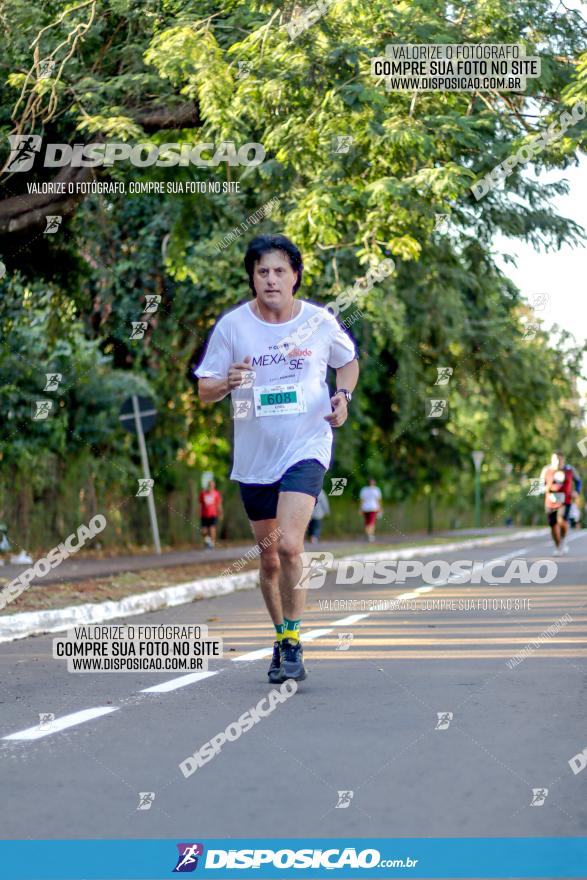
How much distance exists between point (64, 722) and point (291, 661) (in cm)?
158

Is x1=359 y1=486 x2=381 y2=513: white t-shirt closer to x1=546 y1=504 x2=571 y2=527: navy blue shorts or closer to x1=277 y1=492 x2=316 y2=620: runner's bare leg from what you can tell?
x1=546 y1=504 x2=571 y2=527: navy blue shorts

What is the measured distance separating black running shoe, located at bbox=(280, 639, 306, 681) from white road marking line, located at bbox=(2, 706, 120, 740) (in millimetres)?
1074

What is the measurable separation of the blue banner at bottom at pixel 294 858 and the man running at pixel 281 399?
11.6 ft

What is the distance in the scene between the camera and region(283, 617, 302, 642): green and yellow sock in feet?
27.2

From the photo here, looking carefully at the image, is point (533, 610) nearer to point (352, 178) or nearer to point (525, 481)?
point (352, 178)

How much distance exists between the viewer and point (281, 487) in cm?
819

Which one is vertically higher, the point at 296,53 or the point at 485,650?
the point at 296,53

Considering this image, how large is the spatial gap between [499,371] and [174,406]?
700 centimetres

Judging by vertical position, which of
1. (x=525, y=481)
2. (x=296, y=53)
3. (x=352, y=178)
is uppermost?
(x=296, y=53)

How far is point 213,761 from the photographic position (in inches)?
238

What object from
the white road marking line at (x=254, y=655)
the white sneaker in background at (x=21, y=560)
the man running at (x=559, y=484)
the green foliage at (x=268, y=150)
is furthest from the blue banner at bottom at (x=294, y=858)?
the man running at (x=559, y=484)

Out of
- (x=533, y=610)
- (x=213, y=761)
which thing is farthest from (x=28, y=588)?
(x=213, y=761)

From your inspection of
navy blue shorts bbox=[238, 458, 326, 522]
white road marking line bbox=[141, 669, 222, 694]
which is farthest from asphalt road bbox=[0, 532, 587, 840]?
navy blue shorts bbox=[238, 458, 326, 522]

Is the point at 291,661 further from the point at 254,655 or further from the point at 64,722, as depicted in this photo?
the point at 254,655
